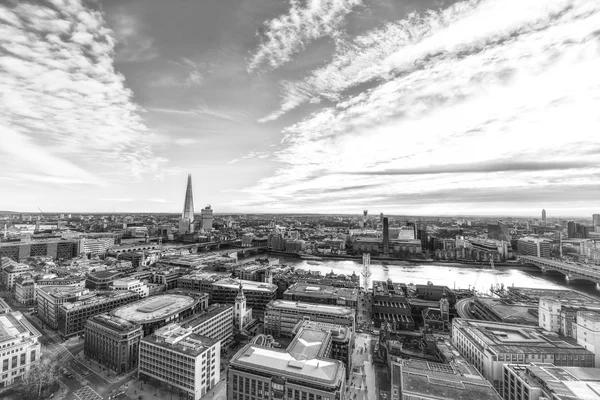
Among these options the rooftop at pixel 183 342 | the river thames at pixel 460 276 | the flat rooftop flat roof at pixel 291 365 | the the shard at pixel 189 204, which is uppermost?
the the shard at pixel 189 204

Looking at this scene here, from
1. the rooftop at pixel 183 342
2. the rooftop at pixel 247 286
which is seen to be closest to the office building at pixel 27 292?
the rooftop at pixel 247 286

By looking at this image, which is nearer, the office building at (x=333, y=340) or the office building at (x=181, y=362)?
the office building at (x=181, y=362)

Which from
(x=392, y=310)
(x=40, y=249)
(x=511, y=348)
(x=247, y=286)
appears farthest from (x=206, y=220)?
(x=511, y=348)

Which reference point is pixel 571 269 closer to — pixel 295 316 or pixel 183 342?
pixel 295 316

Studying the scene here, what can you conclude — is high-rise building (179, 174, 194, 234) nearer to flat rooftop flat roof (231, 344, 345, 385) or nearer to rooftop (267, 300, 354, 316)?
rooftop (267, 300, 354, 316)

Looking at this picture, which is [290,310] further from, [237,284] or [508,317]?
[508,317]

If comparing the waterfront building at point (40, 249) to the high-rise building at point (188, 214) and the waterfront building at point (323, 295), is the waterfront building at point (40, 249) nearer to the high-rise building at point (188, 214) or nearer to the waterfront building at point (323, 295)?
the high-rise building at point (188, 214)
